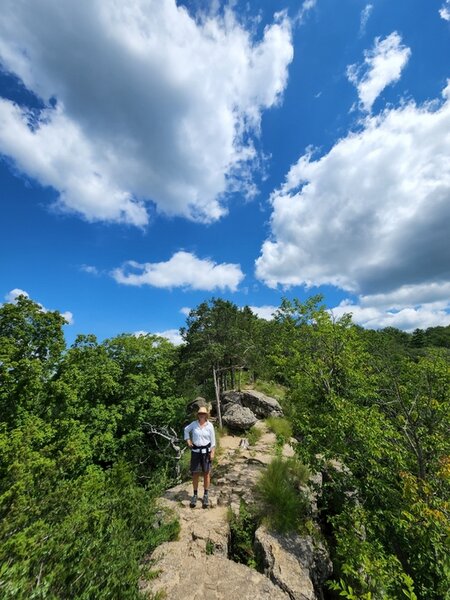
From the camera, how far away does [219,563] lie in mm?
4895

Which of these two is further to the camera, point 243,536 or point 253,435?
point 253,435

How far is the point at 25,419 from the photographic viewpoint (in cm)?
1125

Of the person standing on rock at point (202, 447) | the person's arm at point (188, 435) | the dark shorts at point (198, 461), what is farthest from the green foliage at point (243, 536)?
the person's arm at point (188, 435)

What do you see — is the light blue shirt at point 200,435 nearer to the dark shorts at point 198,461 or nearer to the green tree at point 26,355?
the dark shorts at point 198,461

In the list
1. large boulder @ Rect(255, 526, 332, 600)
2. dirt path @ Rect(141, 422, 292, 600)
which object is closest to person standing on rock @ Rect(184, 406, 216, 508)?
dirt path @ Rect(141, 422, 292, 600)

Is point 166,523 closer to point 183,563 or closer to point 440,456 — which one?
point 183,563

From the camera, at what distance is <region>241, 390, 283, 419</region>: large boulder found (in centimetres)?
1816

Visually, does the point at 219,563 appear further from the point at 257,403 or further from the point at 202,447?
the point at 257,403

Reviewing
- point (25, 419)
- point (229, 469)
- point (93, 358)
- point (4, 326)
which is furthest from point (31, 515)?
point (93, 358)

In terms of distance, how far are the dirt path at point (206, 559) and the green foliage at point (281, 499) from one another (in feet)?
2.35

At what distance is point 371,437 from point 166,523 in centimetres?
456

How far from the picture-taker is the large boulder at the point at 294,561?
466 centimetres

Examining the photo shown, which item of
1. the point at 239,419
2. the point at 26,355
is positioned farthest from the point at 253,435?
→ the point at 26,355

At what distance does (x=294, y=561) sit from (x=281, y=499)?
1197 millimetres
